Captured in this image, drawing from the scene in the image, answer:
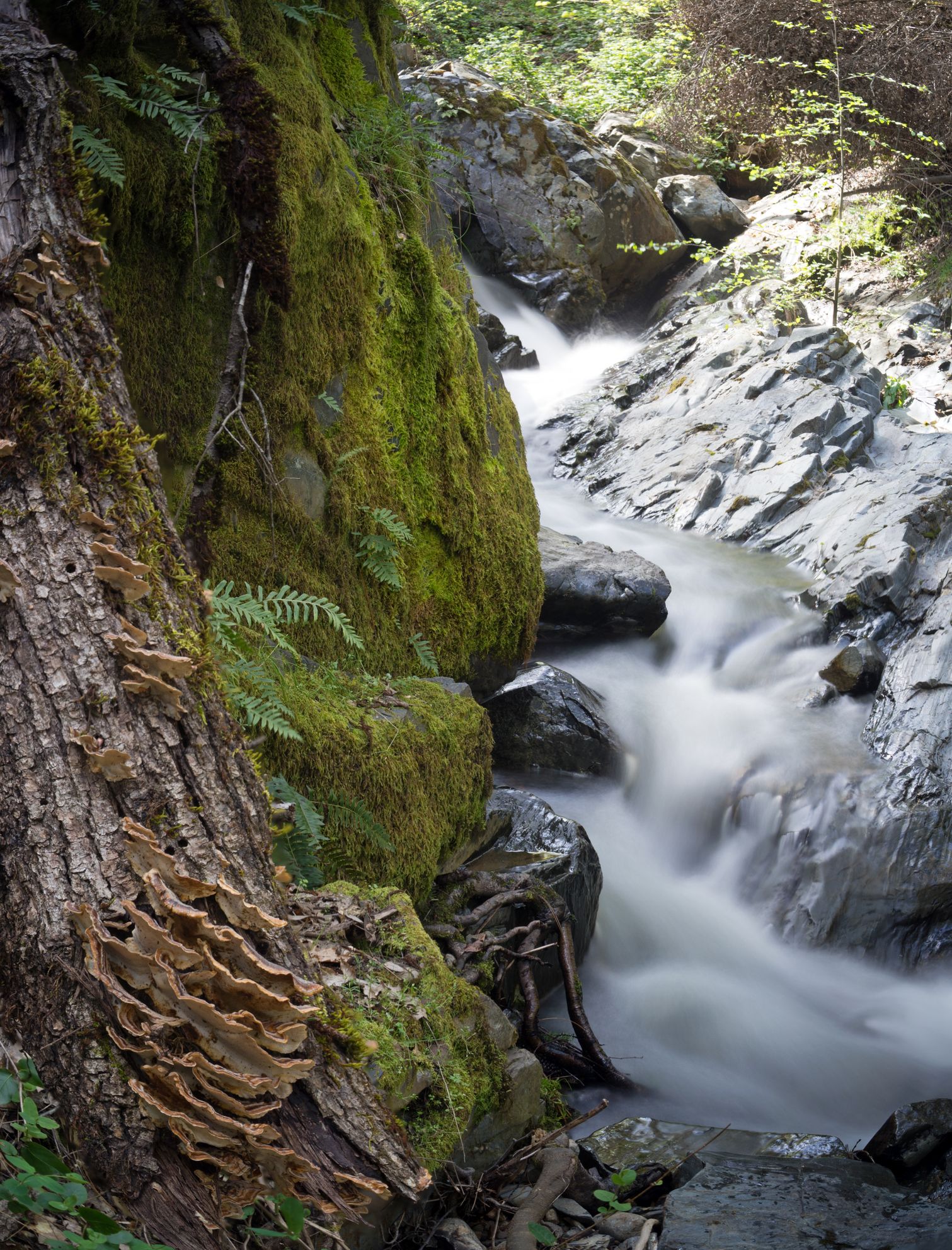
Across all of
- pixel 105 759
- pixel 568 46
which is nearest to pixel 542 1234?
pixel 105 759

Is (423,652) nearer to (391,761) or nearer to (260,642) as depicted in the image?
(391,761)

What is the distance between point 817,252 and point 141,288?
11.9 metres

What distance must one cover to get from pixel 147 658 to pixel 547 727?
420cm

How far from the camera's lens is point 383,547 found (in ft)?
14.4

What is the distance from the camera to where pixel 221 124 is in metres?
3.63

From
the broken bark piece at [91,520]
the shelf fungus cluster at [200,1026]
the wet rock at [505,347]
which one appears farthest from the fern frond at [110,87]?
the wet rock at [505,347]

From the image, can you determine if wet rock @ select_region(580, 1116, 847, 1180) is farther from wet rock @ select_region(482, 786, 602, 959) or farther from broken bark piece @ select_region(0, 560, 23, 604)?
broken bark piece @ select_region(0, 560, 23, 604)

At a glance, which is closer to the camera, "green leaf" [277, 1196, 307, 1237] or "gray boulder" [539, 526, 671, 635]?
"green leaf" [277, 1196, 307, 1237]

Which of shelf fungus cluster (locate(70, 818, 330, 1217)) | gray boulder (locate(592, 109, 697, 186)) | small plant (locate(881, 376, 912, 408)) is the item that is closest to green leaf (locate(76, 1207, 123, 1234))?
shelf fungus cluster (locate(70, 818, 330, 1217))

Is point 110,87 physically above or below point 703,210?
below

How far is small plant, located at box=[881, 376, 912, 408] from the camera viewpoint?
36.1 ft

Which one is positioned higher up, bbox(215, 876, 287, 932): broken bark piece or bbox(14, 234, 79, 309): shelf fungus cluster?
bbox(14, 234, 79, 309): shelf fungus cluster

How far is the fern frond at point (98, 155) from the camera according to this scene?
9.87 ft

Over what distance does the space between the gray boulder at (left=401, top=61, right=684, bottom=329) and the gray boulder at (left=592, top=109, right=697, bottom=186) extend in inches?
43.8
